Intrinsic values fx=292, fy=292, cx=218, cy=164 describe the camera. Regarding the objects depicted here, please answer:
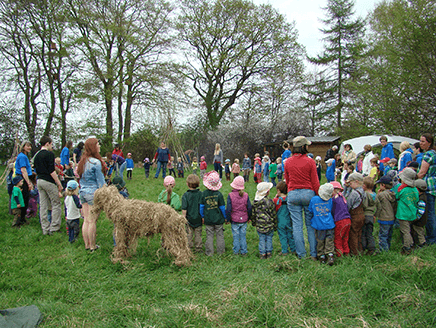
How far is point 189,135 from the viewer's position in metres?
26.3

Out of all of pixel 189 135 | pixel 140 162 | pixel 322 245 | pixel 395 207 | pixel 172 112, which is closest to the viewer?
pixel 322 245

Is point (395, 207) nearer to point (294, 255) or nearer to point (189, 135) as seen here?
point (294, 255)

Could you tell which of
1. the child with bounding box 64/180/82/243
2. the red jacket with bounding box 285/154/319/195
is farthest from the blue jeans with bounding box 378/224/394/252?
the child with bounding box 64/180/82/243

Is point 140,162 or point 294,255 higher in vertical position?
point 140,162

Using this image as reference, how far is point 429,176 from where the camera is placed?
16.4 feet

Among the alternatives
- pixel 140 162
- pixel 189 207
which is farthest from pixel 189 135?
pixel 189 207

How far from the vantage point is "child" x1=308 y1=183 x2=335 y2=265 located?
171 inches

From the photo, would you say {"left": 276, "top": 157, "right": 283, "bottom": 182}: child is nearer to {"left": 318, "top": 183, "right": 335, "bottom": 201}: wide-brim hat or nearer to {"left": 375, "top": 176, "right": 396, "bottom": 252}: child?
{"left": 375, "top": 176, "right": 396, "bottom": 252}: child

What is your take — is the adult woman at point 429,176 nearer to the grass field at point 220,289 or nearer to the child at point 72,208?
the grass field at point 220,289

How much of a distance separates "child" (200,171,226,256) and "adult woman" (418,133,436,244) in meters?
3.46

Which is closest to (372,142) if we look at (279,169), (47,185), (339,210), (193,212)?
(279,169)

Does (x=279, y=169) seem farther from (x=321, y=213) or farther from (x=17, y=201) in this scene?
(x=17, y=201)

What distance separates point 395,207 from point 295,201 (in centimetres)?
178

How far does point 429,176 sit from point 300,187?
2.40 m
